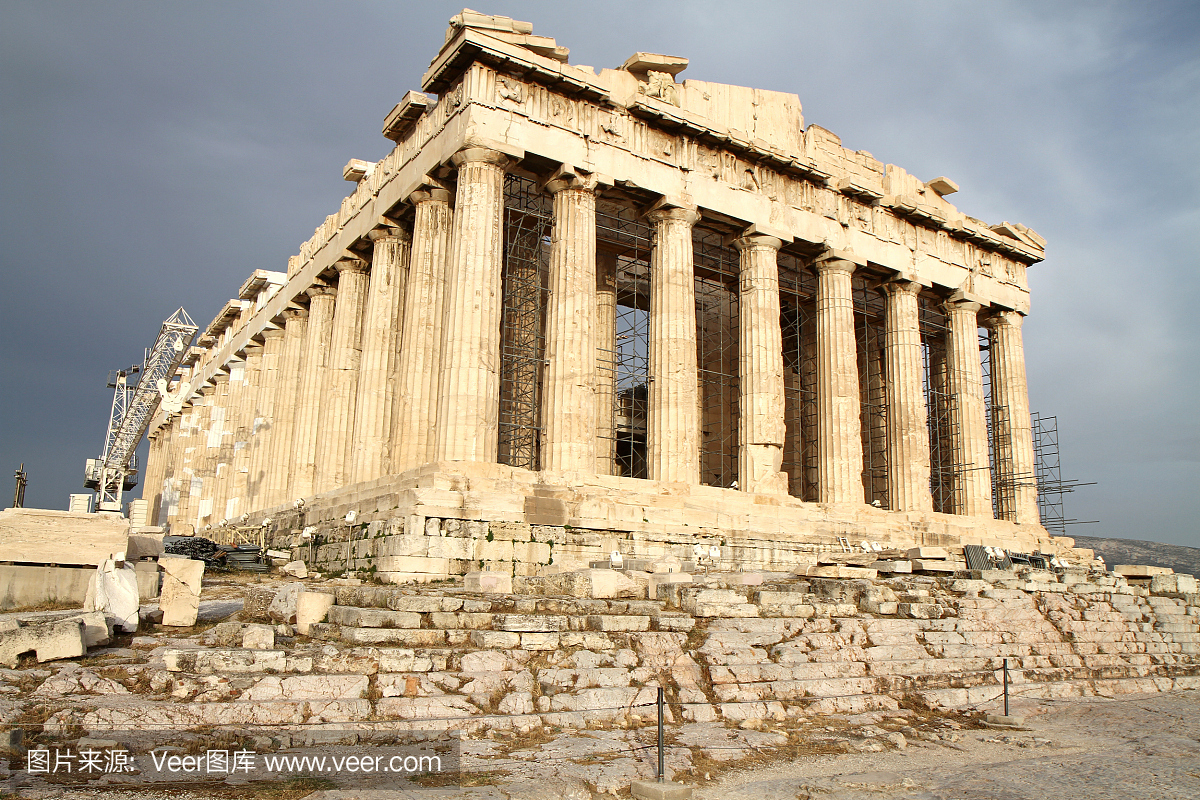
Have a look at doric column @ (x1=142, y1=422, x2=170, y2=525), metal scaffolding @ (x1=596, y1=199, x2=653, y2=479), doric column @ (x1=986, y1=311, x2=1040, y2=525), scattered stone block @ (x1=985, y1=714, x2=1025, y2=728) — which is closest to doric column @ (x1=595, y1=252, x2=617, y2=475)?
metal scaffolding @ (x1=596, y1=199, x2=653, y2=479)

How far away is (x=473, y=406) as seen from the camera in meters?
18.1

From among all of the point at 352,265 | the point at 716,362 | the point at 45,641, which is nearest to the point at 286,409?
the point at 352,265

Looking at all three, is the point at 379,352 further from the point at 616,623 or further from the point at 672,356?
the point at 616,623

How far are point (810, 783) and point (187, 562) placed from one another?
317 inches

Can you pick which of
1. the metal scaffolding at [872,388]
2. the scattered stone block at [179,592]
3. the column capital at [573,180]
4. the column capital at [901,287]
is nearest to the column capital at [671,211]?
the column capital at [573,180]

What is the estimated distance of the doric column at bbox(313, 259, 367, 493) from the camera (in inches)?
947

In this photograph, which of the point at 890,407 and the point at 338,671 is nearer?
the point at 338,671

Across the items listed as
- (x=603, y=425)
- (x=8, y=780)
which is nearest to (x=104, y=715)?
(x=8, y=780)

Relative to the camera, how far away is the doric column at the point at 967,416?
27.2 meters

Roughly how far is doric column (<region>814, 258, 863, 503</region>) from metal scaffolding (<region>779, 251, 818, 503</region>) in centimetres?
254

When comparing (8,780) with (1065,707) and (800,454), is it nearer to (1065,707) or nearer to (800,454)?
(1065,707)

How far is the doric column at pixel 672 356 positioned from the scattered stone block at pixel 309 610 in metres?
10.8

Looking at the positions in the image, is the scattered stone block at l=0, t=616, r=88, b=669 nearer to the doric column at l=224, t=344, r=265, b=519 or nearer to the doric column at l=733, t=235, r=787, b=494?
the doric column at l=733, t=235, r=787, b=494

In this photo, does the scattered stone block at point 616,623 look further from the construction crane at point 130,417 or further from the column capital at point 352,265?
the construction crane at point 130,417
